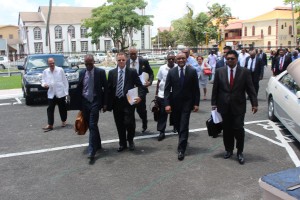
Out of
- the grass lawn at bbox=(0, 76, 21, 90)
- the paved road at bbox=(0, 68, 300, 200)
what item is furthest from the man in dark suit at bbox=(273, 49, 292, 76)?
the grass lawn at bbox=(0, 76, 21, 90)

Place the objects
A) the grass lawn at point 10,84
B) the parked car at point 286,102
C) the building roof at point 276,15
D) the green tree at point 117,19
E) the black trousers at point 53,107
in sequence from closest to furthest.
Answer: the parked car at point 286,102 → the black trousers at point 53,107 → the grass lawn at point 10,84 → the green tree at point 117,19 → the building roof at point 276,15

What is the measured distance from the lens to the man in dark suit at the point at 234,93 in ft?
17.6

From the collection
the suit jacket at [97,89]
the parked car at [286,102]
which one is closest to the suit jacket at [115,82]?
the suit jacket at [97,89]

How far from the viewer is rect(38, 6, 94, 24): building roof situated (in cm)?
8244

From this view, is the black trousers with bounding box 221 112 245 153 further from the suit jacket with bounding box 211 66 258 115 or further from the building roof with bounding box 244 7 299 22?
the building roof with bounding box 244 7 299 22

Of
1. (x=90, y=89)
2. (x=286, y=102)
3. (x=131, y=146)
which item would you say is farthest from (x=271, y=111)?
(x=90, y=89)

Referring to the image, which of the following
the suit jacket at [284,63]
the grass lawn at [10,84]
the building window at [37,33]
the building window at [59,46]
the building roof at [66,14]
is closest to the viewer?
the suit jacket at [284,63]

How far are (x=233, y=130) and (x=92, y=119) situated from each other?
2.30 m

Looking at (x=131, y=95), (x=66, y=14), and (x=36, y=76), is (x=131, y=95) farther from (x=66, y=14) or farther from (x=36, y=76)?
(x=66, y=14)

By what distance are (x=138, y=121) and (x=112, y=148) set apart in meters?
2.26

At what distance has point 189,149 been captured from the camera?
6.27 m

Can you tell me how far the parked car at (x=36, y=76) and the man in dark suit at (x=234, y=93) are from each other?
21.4 ft

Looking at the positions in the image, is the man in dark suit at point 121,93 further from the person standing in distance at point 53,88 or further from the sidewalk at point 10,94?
the sidewalk at point 10,94

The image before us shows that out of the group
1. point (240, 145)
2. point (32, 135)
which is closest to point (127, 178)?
point (240, 145)
